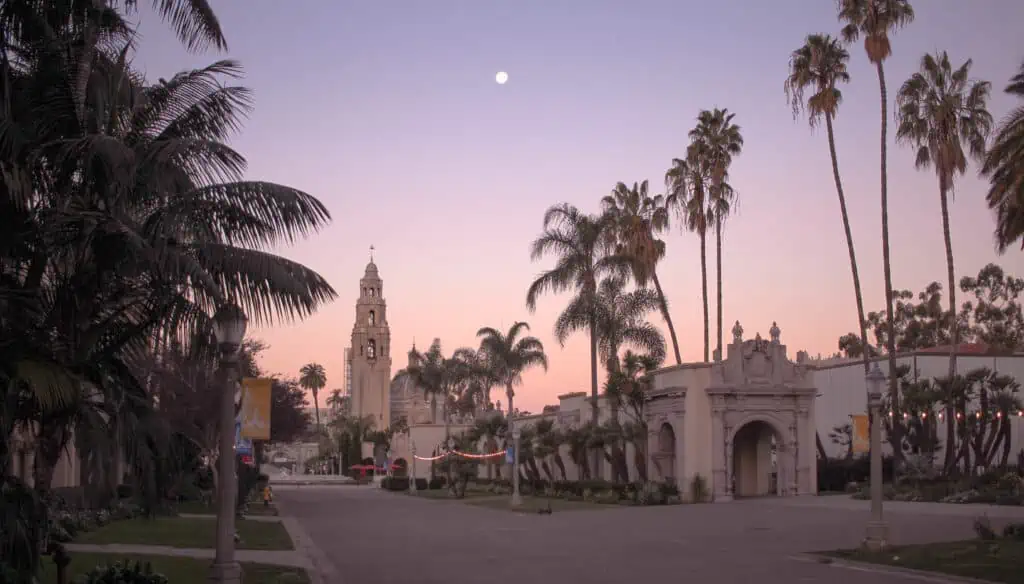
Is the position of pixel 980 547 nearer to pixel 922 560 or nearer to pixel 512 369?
pixel 922 560

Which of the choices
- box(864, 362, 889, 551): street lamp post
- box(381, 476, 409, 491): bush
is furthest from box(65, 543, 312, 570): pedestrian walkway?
box(381, 476, 409, 491): bush

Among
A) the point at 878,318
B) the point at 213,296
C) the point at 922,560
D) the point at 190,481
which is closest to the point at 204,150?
the point at 213,296

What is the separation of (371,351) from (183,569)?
339 feet

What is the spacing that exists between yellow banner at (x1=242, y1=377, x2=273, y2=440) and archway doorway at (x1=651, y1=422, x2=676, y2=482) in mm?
30873

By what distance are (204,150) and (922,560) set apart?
13.6 meters

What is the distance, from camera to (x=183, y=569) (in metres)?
18.5

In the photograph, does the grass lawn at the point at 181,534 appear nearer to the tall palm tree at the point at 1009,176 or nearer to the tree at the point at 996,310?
the tall palm tree at the point at 1009,176

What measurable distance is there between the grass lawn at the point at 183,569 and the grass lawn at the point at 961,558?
399 inches

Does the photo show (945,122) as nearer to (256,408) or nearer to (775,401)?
(775,401)

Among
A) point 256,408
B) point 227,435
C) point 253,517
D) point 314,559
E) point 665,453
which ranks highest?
point 256,408

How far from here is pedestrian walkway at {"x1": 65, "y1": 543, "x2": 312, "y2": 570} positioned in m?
21.1

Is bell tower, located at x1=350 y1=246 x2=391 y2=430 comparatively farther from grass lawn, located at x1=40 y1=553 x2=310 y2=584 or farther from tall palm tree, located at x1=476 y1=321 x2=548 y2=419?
grass lawn, located at x1=40 y1=553 x2=310 y2=584

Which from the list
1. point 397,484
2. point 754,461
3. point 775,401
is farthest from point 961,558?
point 397,484

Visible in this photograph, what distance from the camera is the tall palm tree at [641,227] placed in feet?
182
